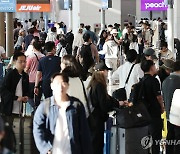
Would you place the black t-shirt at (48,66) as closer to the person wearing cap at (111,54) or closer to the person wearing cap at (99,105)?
the person wearing cap at (99,105)

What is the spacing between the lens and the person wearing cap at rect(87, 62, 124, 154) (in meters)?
7.24

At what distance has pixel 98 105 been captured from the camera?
7.32 m

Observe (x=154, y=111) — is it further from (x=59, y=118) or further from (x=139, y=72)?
(x=59, y=118)

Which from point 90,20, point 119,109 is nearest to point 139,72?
point 119,109

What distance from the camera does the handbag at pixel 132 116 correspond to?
7.50 m

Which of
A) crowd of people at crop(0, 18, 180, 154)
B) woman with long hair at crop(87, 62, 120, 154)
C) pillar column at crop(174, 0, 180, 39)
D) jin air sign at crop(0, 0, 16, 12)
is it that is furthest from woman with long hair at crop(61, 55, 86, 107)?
pillar column at crop(174, 0, 180, 39)

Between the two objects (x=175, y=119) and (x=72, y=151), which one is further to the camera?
(x=175, y=119)

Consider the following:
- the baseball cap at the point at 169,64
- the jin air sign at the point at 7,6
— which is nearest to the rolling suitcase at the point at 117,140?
the baseball cap at the point at 169,64

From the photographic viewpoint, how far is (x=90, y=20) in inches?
1364

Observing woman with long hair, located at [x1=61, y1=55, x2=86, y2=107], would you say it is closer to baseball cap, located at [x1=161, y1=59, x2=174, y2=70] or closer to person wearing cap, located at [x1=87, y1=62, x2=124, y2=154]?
person wearing cap, located at [x1=87, y1=62, x2=124, y2=154]

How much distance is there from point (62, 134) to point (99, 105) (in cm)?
163

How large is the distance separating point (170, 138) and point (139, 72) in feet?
4.48

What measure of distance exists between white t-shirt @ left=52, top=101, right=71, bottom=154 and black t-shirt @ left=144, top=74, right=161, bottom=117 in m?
2.50

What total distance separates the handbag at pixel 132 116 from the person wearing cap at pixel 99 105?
6.1 inches
